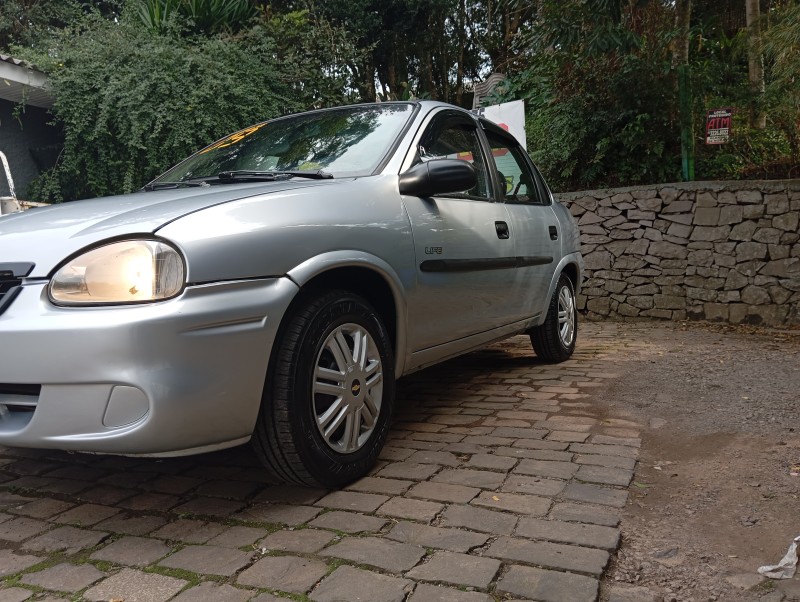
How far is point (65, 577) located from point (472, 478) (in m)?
1.50

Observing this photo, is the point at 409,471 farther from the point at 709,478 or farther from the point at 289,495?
the point at 709,478

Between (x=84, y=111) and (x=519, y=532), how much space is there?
8496 millimetres

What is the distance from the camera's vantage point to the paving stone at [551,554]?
204cm

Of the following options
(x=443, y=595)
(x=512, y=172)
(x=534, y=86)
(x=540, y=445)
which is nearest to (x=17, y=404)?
(x=443, y=595)

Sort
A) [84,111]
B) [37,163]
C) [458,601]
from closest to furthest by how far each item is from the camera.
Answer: [458,601] < [84,111] < [37,163]

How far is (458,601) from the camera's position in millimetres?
1861

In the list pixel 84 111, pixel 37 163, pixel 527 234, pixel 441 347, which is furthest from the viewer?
pixel 37 163

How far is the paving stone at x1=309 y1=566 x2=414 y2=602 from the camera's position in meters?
1.90

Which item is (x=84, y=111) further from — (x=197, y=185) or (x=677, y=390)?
(x=677, y=390)

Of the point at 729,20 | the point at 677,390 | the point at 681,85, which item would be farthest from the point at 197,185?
the point at 729,20

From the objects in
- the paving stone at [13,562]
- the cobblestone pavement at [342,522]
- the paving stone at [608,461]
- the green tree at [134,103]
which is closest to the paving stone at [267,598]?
the cobblestone pavement at [342,522]

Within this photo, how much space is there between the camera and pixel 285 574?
203 centimetres

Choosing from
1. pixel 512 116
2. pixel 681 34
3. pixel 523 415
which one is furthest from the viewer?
pixel 512 116

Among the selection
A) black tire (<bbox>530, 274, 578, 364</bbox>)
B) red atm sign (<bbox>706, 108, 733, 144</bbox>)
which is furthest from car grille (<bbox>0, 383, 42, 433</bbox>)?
red atm sign (<bbox>706, 108, 733, 144</bbox>)
